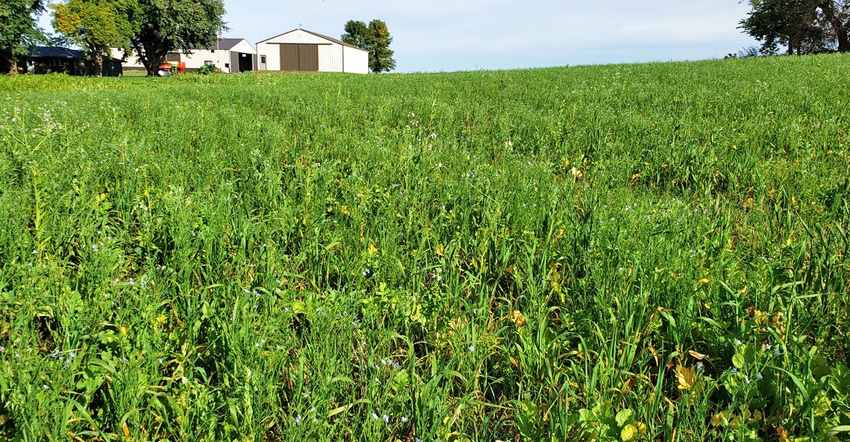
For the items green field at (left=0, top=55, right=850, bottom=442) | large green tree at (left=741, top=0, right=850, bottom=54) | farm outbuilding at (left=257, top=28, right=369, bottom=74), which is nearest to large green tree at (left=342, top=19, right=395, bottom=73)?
farm outbuilding at (left=257, top=28, right=369, bottom=74)

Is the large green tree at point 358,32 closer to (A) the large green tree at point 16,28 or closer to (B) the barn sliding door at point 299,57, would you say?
(B) the barn sliding door at point 299,57

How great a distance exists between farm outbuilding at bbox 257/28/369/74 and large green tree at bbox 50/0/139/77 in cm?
1714

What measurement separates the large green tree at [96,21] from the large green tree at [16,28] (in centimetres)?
195

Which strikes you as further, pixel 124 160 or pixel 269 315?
pixel 124 160

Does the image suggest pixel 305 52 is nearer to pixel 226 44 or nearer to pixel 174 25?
pixel 174 25

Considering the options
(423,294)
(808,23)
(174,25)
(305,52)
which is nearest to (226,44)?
(305,52)

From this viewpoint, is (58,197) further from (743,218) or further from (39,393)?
(743,218)

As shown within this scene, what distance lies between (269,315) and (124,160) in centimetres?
330

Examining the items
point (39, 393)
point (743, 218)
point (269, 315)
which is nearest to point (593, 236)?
point (743, 218)

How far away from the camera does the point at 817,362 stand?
2338 mm

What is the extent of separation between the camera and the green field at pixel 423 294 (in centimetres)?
215

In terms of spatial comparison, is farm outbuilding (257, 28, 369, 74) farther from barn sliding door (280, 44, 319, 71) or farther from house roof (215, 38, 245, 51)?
house roof (215, 38, 245, 51)

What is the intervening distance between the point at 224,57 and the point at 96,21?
→ 33.1 metres

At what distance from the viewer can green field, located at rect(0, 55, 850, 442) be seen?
2154 mm
